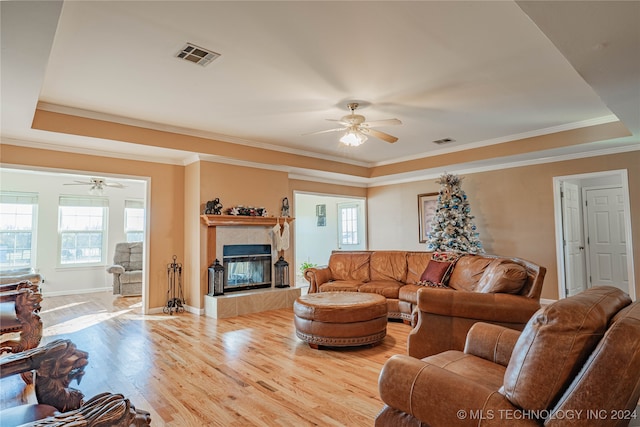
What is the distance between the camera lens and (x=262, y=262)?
626 cm

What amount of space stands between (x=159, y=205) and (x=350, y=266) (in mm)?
3298

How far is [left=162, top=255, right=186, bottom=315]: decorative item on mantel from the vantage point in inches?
225

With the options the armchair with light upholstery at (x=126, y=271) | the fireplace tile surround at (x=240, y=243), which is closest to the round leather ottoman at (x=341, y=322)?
the fireplace tile surround at (x=240, y=243)

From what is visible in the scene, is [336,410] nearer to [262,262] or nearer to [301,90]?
[301,90]

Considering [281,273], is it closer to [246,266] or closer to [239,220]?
[246,266]

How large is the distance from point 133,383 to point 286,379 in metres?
1.27

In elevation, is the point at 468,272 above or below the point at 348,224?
below

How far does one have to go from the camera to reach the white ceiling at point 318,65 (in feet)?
7.91

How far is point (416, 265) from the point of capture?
538cm

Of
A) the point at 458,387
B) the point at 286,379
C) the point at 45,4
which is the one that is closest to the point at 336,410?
the point at 286,379

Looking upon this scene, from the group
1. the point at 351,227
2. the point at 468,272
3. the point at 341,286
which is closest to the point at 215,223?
the point at 341,286

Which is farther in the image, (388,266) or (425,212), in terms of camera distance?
(425,212)

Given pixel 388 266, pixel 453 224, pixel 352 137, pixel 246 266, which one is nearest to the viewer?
pixel 352 137

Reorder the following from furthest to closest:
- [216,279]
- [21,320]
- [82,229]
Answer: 1. [82,229]
2. [216,279]
3. [21,320]
